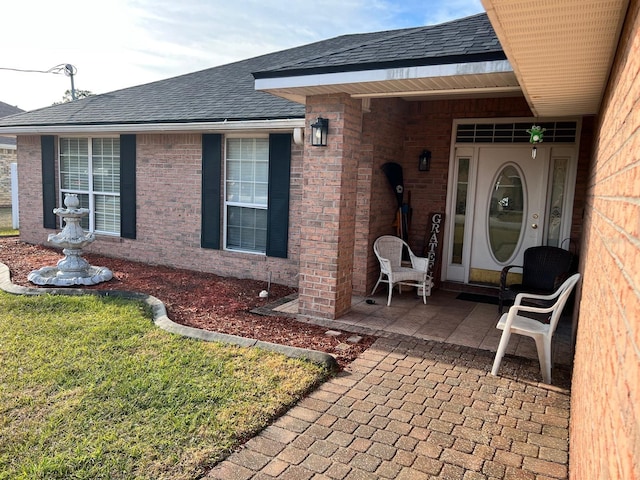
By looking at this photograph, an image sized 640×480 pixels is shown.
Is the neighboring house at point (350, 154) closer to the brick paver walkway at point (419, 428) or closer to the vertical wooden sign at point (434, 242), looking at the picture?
the vertical wooden sign at point (434, 242)

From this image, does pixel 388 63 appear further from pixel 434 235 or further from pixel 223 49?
pixel 223 49

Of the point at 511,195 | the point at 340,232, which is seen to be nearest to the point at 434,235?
the point at 511,195

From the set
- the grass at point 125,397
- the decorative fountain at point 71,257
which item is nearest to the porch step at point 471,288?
the grass at point 125,397

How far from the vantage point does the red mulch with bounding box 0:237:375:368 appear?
17.7 feet

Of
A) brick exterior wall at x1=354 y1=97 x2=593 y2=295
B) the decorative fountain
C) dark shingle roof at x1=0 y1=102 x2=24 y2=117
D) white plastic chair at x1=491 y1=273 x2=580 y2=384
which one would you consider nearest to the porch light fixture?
→ brick exterior wall at x1=354 y1=97 x2=593 y2=295

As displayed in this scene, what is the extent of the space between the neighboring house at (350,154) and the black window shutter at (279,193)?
0.08ft

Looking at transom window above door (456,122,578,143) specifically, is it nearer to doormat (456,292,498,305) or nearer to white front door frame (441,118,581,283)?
white front door frame (441,118,581,283)

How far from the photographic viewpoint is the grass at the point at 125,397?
2.98 meters

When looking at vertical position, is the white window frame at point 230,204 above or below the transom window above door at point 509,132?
below

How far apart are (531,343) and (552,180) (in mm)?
2988

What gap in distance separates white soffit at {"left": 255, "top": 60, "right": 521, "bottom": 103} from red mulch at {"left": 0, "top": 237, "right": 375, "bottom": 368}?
2.82m

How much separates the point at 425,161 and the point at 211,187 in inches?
145

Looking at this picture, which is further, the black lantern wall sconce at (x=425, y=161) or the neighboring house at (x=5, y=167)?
the neighboring house at (x=5, y=167)

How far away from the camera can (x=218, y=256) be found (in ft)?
28.1
